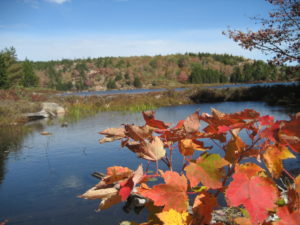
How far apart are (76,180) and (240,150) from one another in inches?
84.9

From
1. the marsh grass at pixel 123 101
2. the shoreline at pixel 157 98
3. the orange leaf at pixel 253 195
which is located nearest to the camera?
the orange leaf at pixel 253 195

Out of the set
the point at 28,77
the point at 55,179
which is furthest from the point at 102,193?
the point at 28,77

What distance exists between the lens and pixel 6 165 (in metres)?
2.99

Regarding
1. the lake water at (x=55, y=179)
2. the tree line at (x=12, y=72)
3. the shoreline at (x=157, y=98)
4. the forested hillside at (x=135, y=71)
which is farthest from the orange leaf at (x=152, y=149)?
the forested hillside at (x=135, y=71)

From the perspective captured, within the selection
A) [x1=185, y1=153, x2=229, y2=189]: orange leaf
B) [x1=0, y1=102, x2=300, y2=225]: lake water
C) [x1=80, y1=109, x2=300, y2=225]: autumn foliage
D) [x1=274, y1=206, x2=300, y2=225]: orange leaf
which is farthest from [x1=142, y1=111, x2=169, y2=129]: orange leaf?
[x1=0, y1=102, x2=300, y2=225]: lake water

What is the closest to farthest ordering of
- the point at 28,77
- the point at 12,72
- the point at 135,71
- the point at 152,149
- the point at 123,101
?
1. the point at 152,149
2. the point at 123,101
3. the point at 12,72
4. the point at 28,77
5. the point at 135,71

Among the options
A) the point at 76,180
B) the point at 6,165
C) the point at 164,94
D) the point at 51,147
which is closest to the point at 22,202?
the point at 76,180

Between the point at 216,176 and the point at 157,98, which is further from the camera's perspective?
the point at 157,98

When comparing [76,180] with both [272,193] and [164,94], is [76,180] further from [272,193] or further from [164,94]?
[164,94]

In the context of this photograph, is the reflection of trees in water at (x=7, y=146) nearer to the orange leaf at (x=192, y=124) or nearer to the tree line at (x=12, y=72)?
the orange leaf at (x=192, y=124)

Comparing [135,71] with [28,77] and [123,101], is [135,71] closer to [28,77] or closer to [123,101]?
[28,77]

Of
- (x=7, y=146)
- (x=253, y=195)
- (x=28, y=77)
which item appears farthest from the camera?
(x=28, y=77)

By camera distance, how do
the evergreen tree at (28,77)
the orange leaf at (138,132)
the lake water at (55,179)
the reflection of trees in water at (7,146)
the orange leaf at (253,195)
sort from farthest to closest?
the evergreen tree at (28,77) < the reflection of trees in water at (7,146) < the lake water at (55,179) < the orange leaf at (138,132) < the orange leaf at (253,195)

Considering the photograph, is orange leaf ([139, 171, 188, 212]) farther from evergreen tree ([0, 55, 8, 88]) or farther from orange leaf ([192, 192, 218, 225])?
evergreen tree ([0, 55, 8, 88])
